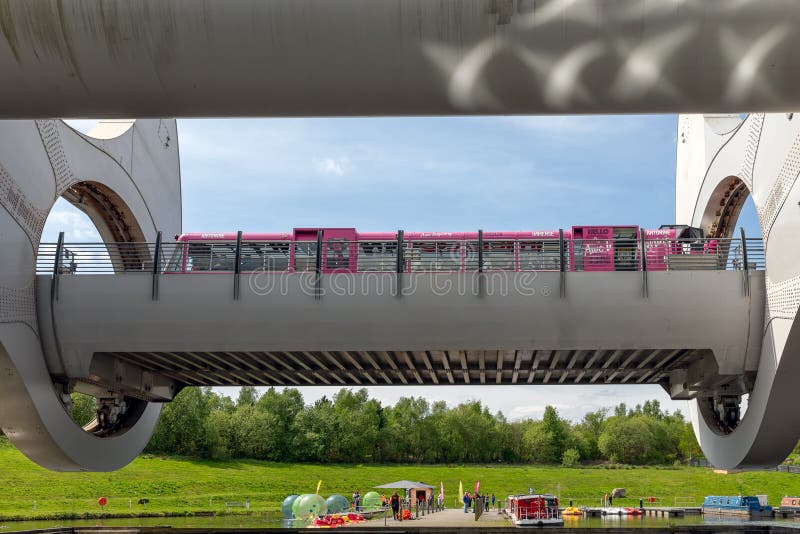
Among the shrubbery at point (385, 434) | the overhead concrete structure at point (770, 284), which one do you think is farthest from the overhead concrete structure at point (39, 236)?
the shrubbery at point (385, 434)

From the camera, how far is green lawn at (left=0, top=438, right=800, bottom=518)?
48.2 meters

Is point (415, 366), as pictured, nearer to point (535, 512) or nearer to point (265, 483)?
point (535, 512)

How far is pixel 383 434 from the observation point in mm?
91438

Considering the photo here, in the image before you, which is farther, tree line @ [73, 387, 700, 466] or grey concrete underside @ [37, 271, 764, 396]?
tree line @ [73, 387, 700, 466]

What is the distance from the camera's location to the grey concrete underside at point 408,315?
1922 centimetres

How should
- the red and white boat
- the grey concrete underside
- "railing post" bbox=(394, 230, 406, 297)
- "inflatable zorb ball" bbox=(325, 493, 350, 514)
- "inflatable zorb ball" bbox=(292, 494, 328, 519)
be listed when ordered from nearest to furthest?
the grey concrete underside
"railing post" bbox=(394, 230, 406, 297)
the red and white boat
"inflatable zorb ball" bbox=(292, 494, 328, 519)
"inflatable zorb ball" bbox=(325, 493, 350, 514)

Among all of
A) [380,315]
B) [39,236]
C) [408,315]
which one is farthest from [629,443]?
[39,236]

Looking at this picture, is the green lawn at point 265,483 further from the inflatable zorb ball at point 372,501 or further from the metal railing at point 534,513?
the metal railing at point 534,513

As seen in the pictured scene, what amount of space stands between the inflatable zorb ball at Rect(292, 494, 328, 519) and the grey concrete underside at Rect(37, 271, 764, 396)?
42.3 feet

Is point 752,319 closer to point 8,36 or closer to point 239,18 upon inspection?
point 239,18

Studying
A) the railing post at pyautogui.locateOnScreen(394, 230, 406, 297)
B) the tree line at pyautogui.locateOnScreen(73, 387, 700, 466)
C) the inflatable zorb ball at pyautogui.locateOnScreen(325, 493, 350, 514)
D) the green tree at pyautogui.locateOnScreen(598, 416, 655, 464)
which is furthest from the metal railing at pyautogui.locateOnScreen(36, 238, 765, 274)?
the green tree at pyautogui.locateOnScreen(598, 416, 655, 464)

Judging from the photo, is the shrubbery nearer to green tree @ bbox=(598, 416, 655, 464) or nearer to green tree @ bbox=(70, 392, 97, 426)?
green tree @ bbox=(598, 416, 655, 464)

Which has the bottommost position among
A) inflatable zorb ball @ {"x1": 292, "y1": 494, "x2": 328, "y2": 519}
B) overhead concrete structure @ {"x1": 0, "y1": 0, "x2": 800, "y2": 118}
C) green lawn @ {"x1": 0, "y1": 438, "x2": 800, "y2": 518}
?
green lawn @ {"x1": 0, "y1": 438, "x2": 800, "y2": 518}

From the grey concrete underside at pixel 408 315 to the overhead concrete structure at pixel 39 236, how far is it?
3.00 ft
